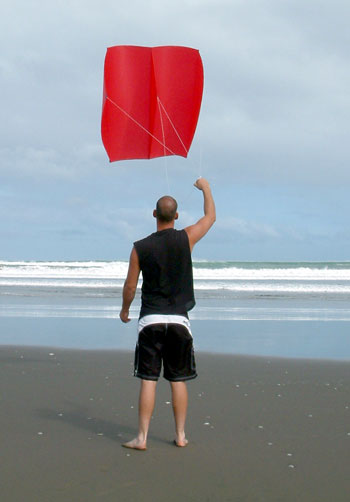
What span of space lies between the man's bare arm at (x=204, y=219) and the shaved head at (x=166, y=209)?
0.49 ft

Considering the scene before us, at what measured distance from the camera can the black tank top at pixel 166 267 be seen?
15.3 feet

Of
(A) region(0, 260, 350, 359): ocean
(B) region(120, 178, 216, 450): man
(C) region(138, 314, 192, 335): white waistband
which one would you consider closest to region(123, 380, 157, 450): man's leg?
(B) region(120, 178, 216, 450): man

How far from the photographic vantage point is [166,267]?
4672mm

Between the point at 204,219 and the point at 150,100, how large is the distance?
242 cm

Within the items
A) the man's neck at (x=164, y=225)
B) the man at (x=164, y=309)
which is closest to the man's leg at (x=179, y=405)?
the man at (x=164, y=309)

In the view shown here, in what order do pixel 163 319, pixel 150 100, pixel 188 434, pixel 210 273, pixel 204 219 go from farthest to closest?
pixel 210 273 < pixel 150 100 < pixel 188 434 < pixel 204 219 < pixel 163 319

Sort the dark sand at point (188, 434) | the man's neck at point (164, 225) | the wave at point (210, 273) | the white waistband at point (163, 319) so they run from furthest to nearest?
the wave at point (210, 273), the man's neck at point (164, 225), the white waistband at point (163, 319), the dark sand at point (188, 434)

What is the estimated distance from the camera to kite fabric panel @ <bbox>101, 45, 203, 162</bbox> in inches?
267

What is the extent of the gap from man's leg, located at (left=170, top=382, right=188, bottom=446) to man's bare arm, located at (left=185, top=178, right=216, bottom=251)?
1001 millimetres

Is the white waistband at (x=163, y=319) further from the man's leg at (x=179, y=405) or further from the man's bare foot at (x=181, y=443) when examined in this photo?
the man's bare foot at (x=181, y=443)

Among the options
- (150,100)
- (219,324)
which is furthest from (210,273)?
(150,100)

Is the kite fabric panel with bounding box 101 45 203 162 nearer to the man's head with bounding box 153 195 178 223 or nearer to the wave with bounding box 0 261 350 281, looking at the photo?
the man's head with bounding box 153 195 178 223

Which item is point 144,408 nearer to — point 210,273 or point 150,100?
point 150,100

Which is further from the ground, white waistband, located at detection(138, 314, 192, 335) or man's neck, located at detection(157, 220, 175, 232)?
man's neck, located at detection(157, 220, 175, 232)
